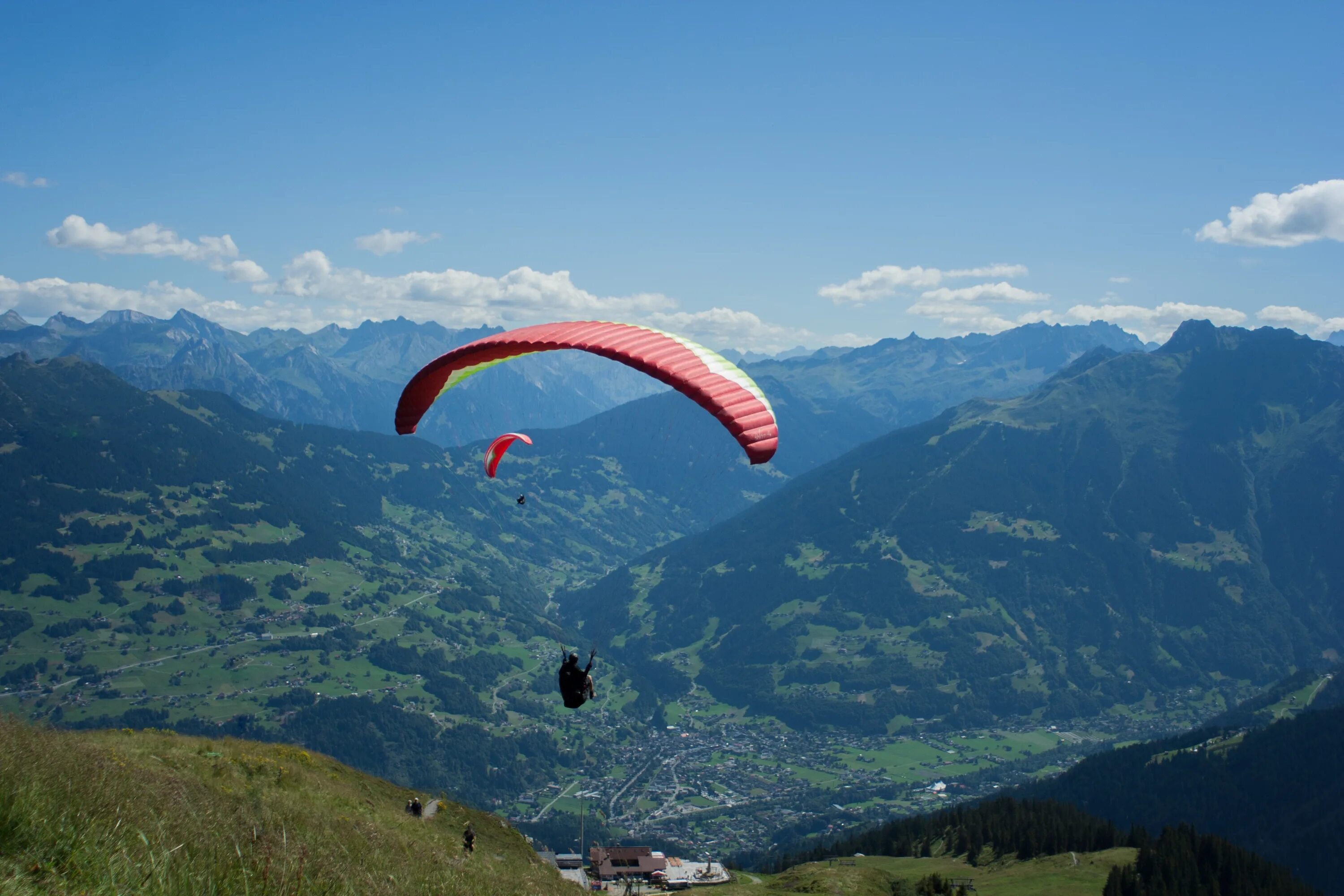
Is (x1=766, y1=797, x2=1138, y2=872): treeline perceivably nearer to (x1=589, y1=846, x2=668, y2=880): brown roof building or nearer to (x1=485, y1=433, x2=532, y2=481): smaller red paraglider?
(x1=589, y1=846, x2=668, y2=880): brown roof building

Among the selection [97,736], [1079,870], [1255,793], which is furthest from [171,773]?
[1255,793]

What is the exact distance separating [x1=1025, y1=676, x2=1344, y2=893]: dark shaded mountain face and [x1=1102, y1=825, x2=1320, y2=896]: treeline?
71330 millimetres

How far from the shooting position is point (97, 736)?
24266mm

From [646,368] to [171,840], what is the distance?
1173cm

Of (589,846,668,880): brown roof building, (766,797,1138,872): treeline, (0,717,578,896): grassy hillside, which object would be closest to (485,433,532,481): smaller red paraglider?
(0,717,578,896): grassy hillside

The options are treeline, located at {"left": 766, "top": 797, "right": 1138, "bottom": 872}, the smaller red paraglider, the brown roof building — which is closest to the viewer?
the smaller red paraglider

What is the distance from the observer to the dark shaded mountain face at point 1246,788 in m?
141

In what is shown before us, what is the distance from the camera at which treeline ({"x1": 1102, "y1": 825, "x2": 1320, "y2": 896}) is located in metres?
65.9

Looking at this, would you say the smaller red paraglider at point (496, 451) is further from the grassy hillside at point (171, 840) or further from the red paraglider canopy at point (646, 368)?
the grassy hillside at point (171, 840)

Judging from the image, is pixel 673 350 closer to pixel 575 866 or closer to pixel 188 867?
pixel 188 867

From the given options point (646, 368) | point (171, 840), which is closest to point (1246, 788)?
point (646, 368)

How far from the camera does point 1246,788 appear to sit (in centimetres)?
15425

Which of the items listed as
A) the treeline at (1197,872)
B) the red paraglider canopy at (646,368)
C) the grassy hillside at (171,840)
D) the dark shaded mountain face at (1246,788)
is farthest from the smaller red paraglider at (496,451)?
the dark shaded mountain face at (1246,788)

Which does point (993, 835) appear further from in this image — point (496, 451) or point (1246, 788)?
point (1246, 788)
